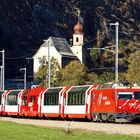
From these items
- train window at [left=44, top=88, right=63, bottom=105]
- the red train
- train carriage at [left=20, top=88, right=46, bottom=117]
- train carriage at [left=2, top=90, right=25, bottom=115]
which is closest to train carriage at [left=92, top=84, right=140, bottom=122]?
the red train

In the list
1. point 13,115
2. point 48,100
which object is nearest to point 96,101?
point 48,100

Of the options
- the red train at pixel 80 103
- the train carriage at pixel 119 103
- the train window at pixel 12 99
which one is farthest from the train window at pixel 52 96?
the train carriage at pixel 119 103

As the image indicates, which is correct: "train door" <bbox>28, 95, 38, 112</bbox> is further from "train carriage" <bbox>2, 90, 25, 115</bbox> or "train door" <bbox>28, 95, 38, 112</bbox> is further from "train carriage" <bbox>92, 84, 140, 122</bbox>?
"train carriage" <bbox>92, 84, 140, 122</bbox>

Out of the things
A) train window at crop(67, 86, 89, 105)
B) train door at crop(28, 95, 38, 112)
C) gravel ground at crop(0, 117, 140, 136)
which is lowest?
gravel ground at crop(0, 117, 140, 136)

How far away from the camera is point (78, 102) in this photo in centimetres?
6044

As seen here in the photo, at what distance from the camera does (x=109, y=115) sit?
54.8 meters

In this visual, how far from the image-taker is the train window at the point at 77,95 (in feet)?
195

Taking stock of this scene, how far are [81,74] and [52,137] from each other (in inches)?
4237

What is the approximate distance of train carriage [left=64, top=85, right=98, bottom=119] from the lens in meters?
58.5

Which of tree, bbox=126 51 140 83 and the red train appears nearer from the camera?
the red train

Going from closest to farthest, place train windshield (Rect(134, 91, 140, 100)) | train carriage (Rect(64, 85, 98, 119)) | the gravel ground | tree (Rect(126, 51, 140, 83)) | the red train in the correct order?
the gravel ground < the red train < train windshield (Rect(134, 91, 140, 100)) < train carriage (Rect(64, 85, 98, 119)) < tree (Rect(126, 51, 140, 83))

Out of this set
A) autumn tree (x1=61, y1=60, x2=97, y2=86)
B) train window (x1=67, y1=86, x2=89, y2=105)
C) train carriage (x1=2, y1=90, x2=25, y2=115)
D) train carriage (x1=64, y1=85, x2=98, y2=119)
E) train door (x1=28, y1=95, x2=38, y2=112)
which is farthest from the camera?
autumn tree (x1=61, y1=60, x2=97, y2=86)

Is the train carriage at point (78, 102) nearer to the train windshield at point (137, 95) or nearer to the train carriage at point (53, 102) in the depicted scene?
the train carriage at point (53, 102)

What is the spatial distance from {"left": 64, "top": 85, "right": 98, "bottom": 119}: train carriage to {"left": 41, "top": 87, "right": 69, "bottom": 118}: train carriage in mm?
1080
